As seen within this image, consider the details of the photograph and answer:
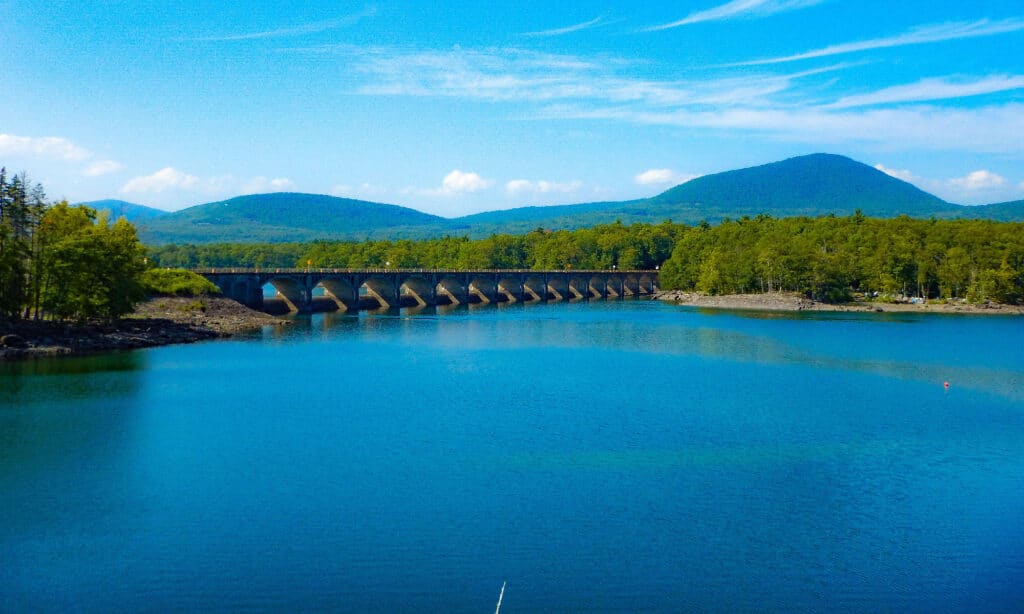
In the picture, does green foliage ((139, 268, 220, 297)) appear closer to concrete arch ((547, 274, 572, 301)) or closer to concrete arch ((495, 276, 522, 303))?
concrete arch ((495, 276, 522, 303))

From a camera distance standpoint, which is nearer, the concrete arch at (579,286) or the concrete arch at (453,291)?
the concrete arch at (453,291)

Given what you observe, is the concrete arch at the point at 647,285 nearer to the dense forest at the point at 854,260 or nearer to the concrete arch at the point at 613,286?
the concrete arch at the point at 613,286

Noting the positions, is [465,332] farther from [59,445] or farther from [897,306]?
[897,306]

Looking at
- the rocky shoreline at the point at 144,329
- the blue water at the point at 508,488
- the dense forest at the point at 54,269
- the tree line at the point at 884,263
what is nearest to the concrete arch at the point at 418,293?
the rocky shoreline at the point at 144,329

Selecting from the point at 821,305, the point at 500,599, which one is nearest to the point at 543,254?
the point at 821,305

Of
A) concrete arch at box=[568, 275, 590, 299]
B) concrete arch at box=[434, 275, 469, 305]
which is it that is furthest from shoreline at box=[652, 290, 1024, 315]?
concrete arch at box=[434, 275, 469, 305]

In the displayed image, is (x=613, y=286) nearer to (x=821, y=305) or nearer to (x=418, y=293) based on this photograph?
(x=418, y=293)
